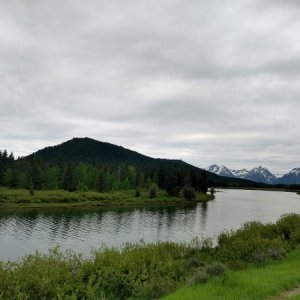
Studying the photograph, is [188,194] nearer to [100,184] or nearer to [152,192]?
[152,192]

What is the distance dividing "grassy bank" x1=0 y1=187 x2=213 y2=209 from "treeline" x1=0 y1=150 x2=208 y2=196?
8.16 m

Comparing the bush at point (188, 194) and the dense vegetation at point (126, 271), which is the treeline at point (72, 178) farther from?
the dense vegetation at point (126, 271)

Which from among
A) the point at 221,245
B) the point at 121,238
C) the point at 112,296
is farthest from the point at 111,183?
the point at 112,296

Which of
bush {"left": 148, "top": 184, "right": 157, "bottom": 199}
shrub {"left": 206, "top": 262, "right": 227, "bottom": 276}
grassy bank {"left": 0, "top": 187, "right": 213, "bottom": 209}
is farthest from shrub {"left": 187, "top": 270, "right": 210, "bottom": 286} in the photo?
bush {"left": 148, "top": 184, "right": 157, "bottom": 199}

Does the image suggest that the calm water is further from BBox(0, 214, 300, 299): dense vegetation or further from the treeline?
the treeline

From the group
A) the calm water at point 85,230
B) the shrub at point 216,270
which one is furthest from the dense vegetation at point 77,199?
the shrub at point 216,270

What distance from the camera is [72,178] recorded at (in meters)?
157

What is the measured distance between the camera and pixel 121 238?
64.8 meters

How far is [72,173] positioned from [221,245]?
426 feet

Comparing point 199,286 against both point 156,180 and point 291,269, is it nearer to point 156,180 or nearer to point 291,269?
point 291,269

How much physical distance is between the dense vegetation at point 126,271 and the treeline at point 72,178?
120 m

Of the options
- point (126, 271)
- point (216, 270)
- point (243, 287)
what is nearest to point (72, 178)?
point (126, 271)

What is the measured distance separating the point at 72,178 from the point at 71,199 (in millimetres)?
26884

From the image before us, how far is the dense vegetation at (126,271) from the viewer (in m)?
19.0
